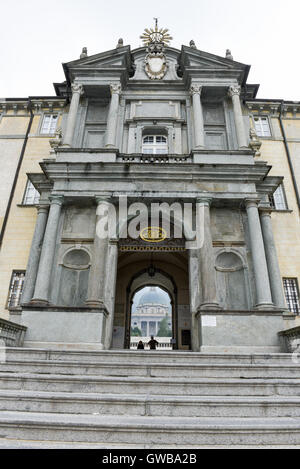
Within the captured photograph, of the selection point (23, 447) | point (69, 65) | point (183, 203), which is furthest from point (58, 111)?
point (23, 447)

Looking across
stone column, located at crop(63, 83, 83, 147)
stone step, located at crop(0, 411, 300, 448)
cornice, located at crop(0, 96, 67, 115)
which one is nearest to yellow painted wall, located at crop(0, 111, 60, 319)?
cornice, located at crop(0, 96, 67, 115)

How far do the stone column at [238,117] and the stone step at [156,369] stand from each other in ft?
36.4

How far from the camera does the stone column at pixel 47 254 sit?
39.4ft

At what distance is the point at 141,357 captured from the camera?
879 centimetres

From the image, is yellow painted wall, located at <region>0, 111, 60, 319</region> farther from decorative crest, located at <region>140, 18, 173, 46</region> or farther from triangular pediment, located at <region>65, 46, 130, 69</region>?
decorative crest, located at <region>140, 18, 173, 46</region>

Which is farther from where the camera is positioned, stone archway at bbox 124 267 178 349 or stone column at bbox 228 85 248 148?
stone archway at bbox 124 267 178 349

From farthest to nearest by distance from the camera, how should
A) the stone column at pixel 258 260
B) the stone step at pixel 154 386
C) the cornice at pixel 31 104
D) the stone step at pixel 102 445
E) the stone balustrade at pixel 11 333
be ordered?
the cornice at pixel 31 104 → the stone column at pixel 258 260 → the stone balustrade at pixel 11 333 → the stone step at pixel 154 386 → the stone step at pixel 102 445

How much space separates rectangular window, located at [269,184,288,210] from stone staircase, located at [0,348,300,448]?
39.0 ft

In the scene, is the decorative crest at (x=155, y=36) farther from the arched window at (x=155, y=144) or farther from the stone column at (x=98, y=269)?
the stone column at (x=98, y=269)

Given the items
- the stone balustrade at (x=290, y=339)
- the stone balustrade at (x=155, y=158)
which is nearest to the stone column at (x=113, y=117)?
the stone balustrade at (x=155, y=158)

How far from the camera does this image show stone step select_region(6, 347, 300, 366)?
8617 mm

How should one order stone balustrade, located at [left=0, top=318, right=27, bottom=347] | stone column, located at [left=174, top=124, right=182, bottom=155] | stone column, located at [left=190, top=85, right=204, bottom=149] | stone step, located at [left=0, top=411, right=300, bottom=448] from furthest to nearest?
stone column, located at [left=174, top=124, right=182, bottom=155]
stone column, located at [left=190, top=85, right=204, bottom=149]
stone balustrade, located at [left=0, top=318, right=27, bottom=347]
stone step, located at [left=0, top=411, right=300, bottom=448]

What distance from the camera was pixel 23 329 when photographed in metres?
10.8

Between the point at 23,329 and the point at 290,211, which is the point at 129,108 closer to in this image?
the point at 290,211
